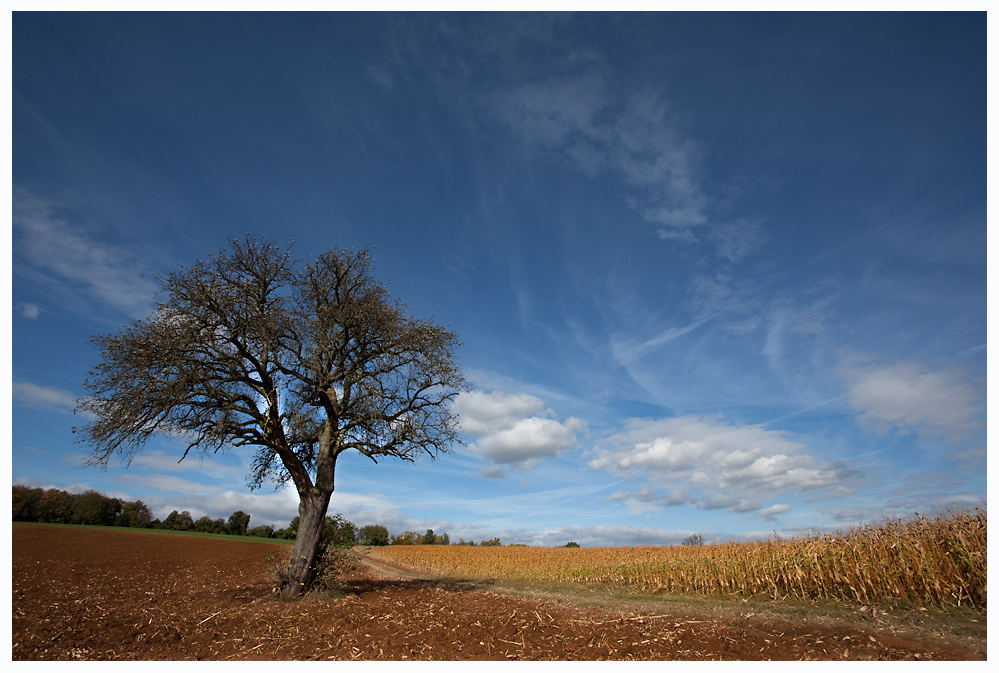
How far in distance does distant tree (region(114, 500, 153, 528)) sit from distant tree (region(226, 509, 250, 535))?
49.0 ft

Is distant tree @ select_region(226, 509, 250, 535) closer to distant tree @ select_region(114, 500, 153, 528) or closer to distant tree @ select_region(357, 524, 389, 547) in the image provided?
distant tree @ select_region(114, 500, 153, 528)

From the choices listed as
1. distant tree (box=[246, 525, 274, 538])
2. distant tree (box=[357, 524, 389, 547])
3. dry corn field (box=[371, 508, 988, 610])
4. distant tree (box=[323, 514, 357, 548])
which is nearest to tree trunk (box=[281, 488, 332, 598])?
distant tree (box=[323, 514, 357, 548])

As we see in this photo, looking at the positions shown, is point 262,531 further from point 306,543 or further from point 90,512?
point 306,543

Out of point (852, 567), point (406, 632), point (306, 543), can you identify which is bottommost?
point (406, 632)

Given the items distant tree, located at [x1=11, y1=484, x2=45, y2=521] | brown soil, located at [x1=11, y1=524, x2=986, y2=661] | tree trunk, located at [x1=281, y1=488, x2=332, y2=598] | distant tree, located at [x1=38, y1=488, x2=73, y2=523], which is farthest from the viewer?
distant tree, located at [x1=38, y1=488, x2=73, y2=523]

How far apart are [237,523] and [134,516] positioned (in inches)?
690

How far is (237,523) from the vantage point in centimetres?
9275

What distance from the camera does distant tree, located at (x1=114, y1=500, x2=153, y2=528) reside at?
274 feet

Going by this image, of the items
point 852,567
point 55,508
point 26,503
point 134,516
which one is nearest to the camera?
point 852,567

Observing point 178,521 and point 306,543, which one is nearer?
point 306,543

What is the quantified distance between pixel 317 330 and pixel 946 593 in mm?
19284

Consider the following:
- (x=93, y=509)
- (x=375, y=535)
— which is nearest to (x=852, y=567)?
(x=375, y=535)

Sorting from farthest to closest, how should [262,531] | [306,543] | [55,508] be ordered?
[262,531], [55,508], [306,543]

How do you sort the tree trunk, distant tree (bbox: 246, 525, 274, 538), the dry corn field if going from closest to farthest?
1. the dry corn field
2. the tree trunk
3. distant tree (bbox: 246, 525, 274, 538)
